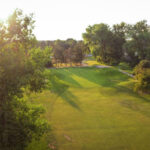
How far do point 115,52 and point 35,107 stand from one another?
243 feet

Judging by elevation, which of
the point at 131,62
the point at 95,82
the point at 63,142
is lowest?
the point at 63,142

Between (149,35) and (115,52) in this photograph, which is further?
(115,52)

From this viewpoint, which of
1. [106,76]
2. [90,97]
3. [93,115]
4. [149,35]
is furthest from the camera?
[149,35]

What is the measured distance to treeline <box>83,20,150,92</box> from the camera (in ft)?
236

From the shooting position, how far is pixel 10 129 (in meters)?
15.1

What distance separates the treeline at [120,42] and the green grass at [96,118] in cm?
3180

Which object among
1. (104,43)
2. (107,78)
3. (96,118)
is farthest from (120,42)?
(96,118)

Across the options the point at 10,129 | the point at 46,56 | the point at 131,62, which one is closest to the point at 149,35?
the point at 131,62

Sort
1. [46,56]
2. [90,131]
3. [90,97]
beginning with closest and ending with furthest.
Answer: [46,56]
[90,131]
[90,97]

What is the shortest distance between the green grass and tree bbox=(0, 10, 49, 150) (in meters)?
3.21

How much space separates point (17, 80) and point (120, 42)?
7880cm

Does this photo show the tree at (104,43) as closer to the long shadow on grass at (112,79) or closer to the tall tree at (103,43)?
the tall tree at (103,43)

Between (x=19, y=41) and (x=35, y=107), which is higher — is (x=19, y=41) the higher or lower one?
the higher one

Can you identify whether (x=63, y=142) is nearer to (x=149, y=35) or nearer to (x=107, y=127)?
(x=107, y=127)
